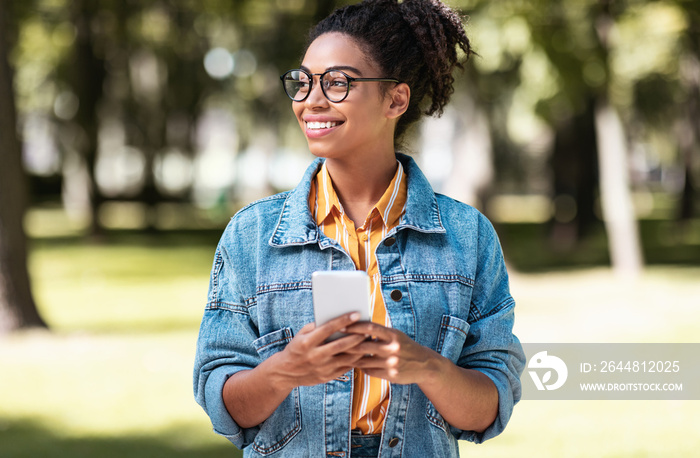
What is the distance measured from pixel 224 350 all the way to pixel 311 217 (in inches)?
17.5

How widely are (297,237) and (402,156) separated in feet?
1.70

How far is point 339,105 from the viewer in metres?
2.53

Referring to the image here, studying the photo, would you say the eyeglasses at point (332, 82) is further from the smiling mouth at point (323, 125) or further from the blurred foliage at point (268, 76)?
the blurred foliage at point (268, 76)

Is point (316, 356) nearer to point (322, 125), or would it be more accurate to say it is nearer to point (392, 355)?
point (392, 355)

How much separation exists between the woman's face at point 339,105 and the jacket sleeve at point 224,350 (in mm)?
442

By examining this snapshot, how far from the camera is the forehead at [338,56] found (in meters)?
2.54

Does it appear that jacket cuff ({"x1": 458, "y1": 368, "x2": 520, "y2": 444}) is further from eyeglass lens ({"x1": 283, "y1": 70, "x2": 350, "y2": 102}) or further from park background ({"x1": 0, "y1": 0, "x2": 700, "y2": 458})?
park background ({"x1": 0, "y1": 0, "x2": 700, "y2": 458})

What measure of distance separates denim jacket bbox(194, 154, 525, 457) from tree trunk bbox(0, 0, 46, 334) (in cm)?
867

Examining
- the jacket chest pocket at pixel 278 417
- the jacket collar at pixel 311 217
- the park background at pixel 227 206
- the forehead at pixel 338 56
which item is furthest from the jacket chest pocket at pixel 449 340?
the park background at pixel 227 206

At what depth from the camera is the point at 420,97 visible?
2818mm

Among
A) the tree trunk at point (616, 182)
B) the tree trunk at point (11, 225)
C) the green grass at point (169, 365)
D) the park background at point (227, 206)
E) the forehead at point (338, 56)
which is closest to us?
the forehead at point (338, 56)

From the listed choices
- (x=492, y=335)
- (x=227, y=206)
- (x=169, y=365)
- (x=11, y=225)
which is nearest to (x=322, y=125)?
(x=492, y=335)

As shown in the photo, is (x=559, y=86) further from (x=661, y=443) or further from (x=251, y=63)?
(x=251, y=63)

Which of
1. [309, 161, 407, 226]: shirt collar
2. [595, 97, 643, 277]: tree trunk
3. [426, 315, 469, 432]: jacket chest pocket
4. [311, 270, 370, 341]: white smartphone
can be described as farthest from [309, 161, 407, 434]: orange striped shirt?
[595, 97, 643, 277]: tree trunk
